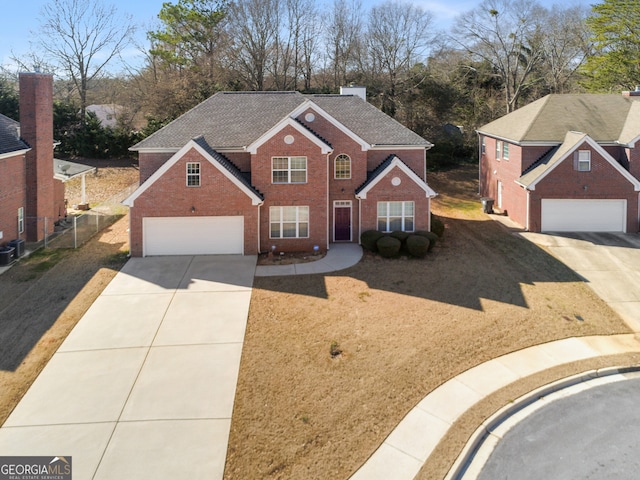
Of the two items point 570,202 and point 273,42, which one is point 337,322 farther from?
point 273,42

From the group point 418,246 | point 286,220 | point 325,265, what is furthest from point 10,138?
point 418,246

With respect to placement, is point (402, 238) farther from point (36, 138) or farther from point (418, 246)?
point (36, 138)

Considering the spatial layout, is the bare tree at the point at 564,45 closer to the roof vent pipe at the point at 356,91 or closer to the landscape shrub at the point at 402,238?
the roof vent pipe at the point at 356,91

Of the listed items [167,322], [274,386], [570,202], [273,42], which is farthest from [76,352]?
[273,42]

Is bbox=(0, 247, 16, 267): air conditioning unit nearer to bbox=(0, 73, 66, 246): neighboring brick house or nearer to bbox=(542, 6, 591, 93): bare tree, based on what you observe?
bbox=(0, 73, 66, 246): neighboring brick house

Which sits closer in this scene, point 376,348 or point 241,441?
point 241,441

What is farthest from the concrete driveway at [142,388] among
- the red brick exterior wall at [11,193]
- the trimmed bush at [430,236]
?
the trimmed bush at [430,236]
